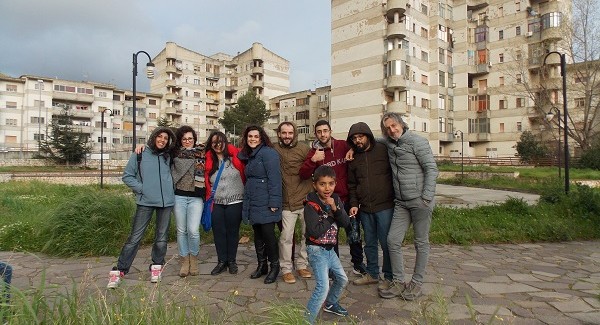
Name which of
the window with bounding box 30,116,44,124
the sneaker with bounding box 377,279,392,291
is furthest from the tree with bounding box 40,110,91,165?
the sneaker with bounding box 377,279,392,291

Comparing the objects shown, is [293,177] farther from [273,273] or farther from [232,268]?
[232,268]

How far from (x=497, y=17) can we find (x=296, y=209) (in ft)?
164

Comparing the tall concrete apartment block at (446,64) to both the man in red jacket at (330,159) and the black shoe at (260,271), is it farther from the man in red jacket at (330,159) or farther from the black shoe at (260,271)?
the black shoe at (260,271)

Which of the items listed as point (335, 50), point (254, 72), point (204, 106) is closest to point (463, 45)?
point (335, 50)

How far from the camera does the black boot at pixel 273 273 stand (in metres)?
4.53

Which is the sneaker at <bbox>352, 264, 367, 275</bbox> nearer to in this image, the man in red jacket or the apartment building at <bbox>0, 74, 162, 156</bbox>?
the man in red jacket

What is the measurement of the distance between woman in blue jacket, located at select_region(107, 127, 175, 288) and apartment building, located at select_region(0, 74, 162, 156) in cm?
4650

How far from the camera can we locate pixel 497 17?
4456 centimetres

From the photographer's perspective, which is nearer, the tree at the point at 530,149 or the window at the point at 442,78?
the tree at the point at 530,149

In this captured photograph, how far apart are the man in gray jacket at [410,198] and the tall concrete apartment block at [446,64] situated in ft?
117

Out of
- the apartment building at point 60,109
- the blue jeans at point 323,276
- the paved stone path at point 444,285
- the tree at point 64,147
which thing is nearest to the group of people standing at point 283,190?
the paved stone path at point 444,285

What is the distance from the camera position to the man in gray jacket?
3965 mm

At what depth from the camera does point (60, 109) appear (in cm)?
5378

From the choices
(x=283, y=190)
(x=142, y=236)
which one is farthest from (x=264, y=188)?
(x=142, y=236)
